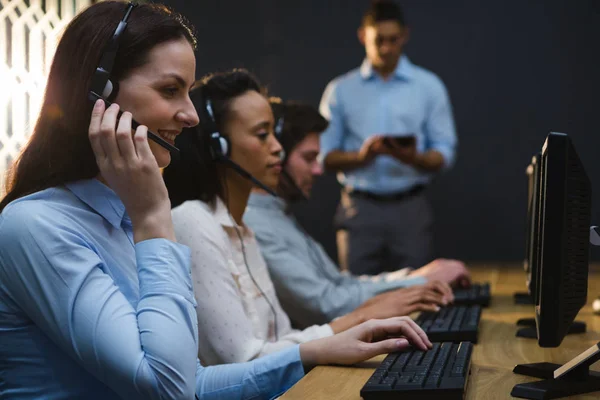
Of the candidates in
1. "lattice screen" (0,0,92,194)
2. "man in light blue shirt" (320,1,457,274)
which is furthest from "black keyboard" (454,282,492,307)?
"lattice screen" (0,0,92,194)

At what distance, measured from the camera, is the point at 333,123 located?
3770 mm

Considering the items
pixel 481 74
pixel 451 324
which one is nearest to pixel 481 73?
pixel 481 74

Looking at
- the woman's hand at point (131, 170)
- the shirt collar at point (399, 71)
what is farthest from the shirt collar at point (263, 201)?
the shirt collar at point (399, 71)

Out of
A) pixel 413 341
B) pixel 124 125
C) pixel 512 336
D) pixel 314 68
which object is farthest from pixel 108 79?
pixel 314 68

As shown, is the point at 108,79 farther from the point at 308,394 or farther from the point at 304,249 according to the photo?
the point at 304,249

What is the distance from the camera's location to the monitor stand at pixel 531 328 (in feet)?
5.08

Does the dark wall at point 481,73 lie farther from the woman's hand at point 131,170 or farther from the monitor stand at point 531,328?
→ the woman's hand at point 131,170

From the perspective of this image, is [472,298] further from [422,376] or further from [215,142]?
[422,376]

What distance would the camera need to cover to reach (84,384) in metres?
1.03

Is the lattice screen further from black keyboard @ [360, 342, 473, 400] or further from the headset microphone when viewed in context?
black keyboard @ [360, 342, 473, 400]

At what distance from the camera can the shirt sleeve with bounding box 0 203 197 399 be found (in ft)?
3.14

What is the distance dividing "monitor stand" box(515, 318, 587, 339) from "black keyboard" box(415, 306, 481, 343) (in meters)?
0.09

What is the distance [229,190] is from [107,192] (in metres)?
0.72

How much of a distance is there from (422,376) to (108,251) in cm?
48
